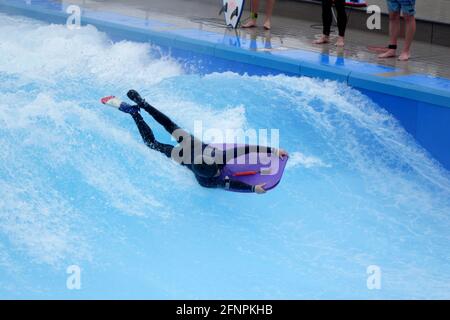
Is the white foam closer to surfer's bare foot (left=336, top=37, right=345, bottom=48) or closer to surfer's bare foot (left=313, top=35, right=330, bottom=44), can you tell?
surfer's bare foot (left=336, top=37, right=345, bottom=48)

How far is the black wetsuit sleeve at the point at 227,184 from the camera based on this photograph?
4.82 meters

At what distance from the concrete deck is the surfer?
85.7 inches

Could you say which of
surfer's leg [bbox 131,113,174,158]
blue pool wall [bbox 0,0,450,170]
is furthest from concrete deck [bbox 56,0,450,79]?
surfer's leg [bbox 131,113,174,158]

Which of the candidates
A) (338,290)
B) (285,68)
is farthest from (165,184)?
(285,68)

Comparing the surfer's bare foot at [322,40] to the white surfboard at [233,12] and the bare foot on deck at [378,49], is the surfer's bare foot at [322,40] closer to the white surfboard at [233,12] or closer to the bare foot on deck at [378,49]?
the bare foot on deck at [378,49]

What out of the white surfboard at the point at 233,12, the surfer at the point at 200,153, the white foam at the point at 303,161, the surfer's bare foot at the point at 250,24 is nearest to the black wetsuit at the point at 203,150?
the surfer at the point at 200,153

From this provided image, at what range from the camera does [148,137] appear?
5.39 meters

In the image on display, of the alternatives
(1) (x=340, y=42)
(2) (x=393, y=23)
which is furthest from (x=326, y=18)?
(2) (x=393, y=23)

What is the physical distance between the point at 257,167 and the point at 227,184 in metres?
0.24

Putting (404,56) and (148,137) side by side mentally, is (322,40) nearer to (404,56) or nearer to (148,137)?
(404,56)

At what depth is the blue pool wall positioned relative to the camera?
19.7 feet

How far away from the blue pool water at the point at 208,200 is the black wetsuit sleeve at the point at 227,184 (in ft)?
0.55
